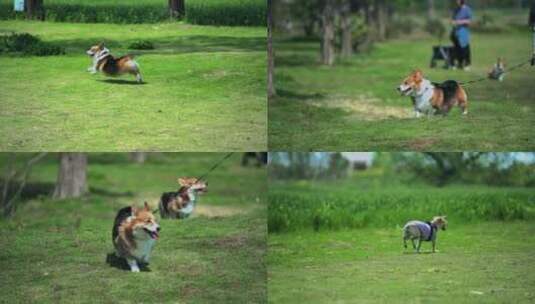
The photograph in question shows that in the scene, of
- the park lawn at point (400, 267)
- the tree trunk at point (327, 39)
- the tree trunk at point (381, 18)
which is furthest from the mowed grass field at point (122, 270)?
the tree trunk at point (381, 18)

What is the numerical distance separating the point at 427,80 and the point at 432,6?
5.07 m

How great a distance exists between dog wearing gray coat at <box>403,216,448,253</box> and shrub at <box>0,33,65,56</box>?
2.99m

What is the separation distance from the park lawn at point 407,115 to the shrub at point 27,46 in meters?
1.84

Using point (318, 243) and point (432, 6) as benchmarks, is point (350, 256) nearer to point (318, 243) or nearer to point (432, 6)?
point (318, 243)

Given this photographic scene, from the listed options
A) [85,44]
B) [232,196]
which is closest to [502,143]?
[232,196]

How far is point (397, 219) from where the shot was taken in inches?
335

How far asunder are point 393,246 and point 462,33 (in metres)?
2.42

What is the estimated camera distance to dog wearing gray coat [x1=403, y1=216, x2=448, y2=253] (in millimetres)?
8305

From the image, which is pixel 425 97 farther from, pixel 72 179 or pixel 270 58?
pixel 72 179

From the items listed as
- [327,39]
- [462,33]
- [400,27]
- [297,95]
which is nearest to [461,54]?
[462,33]

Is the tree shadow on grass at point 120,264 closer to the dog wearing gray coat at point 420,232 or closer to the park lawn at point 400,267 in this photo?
the park lawn at point 400,267

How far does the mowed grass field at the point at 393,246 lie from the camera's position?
789 cm

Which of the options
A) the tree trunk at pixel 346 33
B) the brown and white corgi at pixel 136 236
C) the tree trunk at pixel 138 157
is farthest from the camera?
the tree trunk at pixel 346 33

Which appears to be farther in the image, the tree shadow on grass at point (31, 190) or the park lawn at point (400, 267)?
the tree shadow on grass at point (31, 190)
